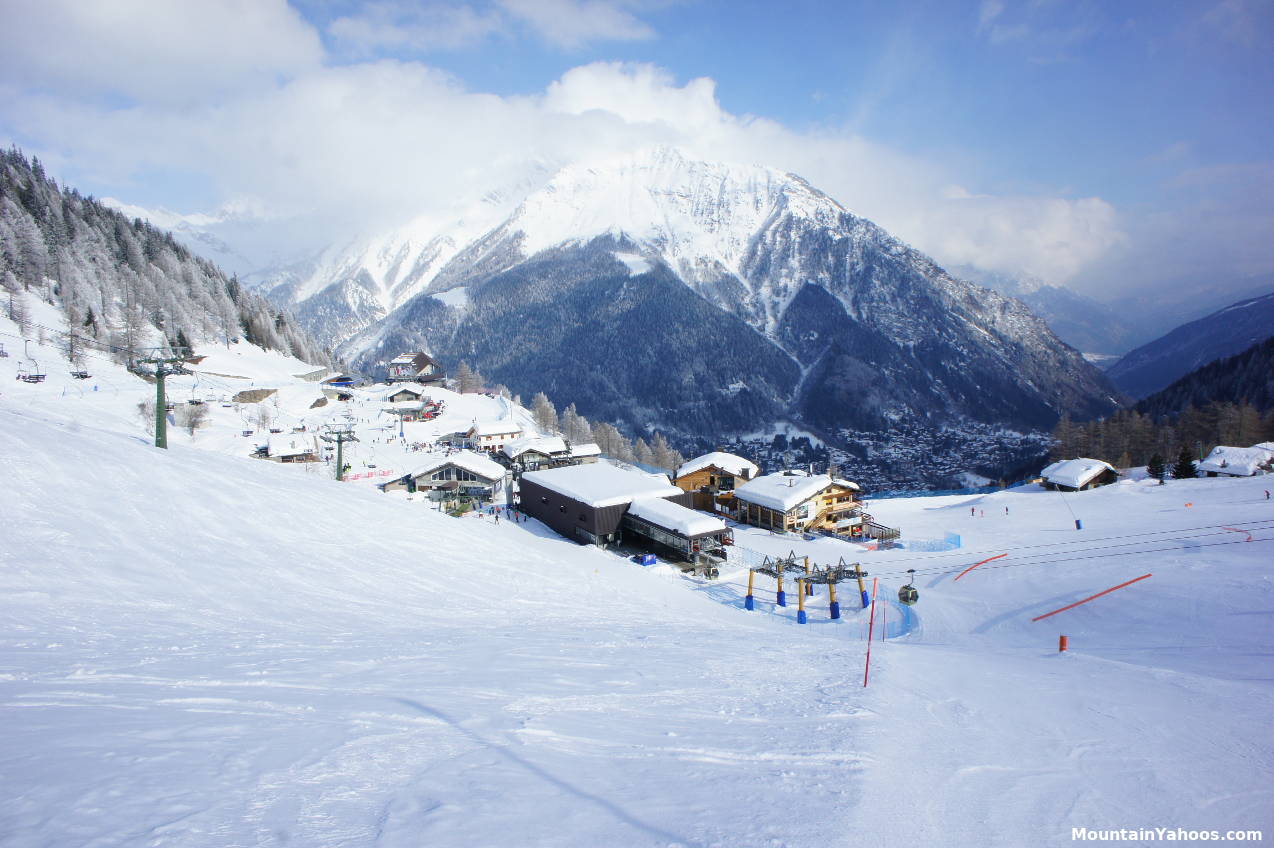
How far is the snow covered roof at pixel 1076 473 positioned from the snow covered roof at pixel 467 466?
49.1m

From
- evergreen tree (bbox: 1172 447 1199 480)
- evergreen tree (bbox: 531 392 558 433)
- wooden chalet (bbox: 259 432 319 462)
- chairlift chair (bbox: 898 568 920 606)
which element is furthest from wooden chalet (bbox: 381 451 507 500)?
evergreen tree (bbox: 1172 447 1199 480)

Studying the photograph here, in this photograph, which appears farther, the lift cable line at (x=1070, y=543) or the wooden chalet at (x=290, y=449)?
the wooden chalet at (x=290, y=449)

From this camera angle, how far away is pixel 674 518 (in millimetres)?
31469

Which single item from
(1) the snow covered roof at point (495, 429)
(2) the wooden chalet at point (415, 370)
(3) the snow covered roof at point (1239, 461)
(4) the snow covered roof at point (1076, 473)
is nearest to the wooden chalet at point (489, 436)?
(1) the snow covered roof at point (495, 429)

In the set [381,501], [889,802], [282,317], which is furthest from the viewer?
[282,317]

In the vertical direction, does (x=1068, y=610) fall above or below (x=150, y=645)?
below

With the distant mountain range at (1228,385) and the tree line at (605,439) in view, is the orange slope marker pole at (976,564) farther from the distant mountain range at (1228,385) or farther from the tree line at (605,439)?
the distant mountain range at (1228,385)

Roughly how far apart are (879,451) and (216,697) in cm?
17001

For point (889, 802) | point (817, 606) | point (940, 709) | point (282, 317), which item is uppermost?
point (282, 317)

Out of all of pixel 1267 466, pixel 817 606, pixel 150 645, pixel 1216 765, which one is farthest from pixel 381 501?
pixel 1267 466

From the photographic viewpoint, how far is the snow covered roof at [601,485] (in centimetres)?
3444

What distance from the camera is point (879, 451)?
16112cm

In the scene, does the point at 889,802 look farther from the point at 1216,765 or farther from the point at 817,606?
the point at 817,606

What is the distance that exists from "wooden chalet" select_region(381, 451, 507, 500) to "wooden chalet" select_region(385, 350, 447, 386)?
64.2 meters
